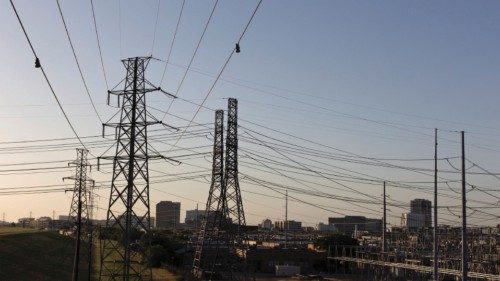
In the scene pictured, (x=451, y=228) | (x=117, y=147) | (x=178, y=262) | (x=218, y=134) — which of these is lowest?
(x=178, y=262)

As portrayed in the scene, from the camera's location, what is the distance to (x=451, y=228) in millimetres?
58219

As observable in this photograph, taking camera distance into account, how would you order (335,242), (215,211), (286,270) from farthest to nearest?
1. (335,242)
2. (286,270)
3. (215,211)

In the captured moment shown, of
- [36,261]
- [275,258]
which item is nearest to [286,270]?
[275,258]

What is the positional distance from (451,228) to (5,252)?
4178cm

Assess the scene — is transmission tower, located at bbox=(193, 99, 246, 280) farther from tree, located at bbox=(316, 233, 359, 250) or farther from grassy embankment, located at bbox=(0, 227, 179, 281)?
tree, located at bbox=(316, 233, 359, 250)

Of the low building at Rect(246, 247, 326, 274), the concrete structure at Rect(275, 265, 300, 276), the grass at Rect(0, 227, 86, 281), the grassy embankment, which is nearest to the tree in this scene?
the low building at Rect(246, 247, 326, 274)

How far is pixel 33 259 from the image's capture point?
52.9 m

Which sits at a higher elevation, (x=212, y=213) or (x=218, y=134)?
(x=218, y=134)

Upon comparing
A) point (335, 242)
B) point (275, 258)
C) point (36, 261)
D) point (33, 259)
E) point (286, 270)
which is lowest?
point (286, 270)

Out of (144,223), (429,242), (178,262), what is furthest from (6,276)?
(429,242)

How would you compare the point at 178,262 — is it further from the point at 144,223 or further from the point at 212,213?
the point at 144,223

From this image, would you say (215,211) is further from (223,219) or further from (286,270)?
(286,270)

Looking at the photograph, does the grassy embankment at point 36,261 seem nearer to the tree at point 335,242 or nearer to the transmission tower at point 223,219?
the transmission tower at point 223,219

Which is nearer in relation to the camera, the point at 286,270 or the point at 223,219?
the point at 223,219
